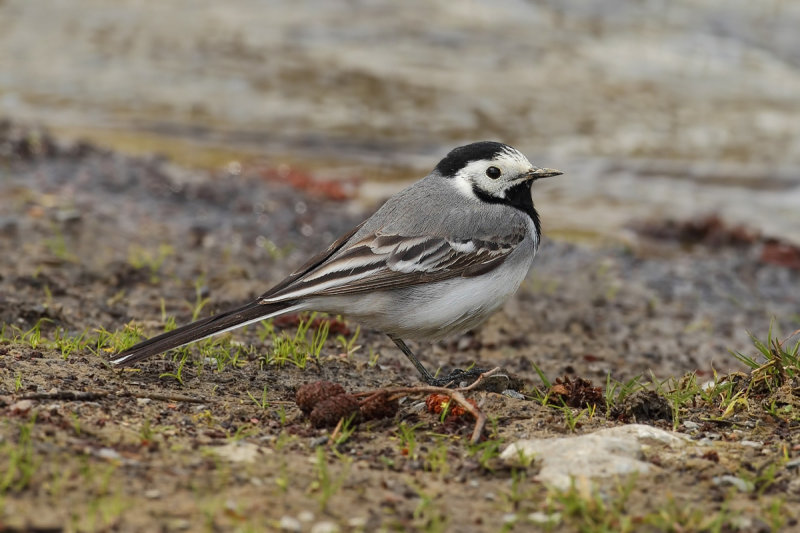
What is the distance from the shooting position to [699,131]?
55.5ft

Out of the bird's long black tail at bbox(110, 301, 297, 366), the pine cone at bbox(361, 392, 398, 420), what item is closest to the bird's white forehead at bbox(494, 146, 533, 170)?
the bird's long black tail at bbox(110, 301, 297, 366)

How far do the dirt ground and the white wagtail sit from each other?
467 millimetres

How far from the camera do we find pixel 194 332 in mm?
5066

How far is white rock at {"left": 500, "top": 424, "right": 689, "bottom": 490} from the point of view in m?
3.95

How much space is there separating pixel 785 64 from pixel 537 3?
230 inches

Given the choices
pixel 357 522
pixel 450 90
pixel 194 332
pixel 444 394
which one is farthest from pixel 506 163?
pixel 450 90

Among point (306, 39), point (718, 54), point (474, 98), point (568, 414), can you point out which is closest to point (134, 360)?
point (568, 414)

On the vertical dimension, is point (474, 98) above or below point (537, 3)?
below

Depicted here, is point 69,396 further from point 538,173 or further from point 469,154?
point 538,173

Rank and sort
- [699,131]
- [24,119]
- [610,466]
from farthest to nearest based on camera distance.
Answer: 1. [699,131]
2. [24,119]
3. [610,466]

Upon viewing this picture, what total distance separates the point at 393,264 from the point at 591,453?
2.02 m

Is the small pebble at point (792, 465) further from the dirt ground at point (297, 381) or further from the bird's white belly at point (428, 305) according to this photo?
the bird's white belly at point (428, 305)

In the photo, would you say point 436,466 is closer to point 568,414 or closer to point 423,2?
point 568,414

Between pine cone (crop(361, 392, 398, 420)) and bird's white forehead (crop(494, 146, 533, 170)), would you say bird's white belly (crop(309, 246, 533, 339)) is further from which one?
pine cone (crop(361, 392, 398, 420))
